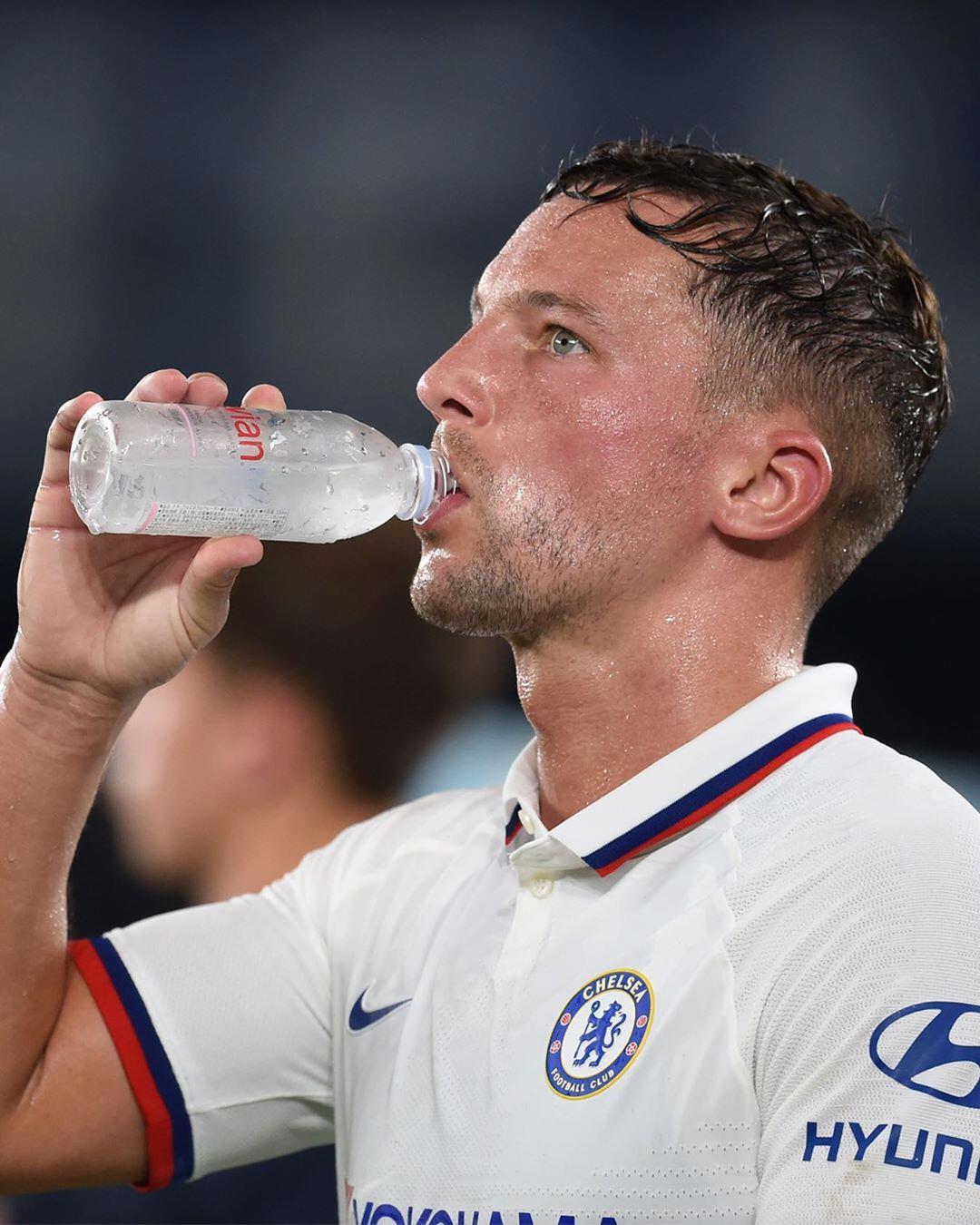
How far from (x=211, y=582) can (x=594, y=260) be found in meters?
0.61

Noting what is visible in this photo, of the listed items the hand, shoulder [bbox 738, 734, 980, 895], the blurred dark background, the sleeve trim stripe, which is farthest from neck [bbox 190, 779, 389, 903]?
shoulder [bbox 738, 734, 980, 895]

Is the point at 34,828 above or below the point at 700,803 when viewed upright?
below

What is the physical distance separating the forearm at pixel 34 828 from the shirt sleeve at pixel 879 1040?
0.84 metres

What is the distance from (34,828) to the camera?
175 cm

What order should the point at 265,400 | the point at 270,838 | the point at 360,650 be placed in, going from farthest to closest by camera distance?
the point at 360,650
the point at 270,838
the point at 265,400

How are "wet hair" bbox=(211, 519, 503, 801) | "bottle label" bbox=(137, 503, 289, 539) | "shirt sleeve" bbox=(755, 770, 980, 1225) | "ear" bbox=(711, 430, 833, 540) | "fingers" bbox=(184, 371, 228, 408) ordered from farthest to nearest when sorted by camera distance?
"wet hair" bbox=(211, 519, 503, 801) → "ear" bbox=(711, 430, 833, 540) → "fingers" bbox=(184, 371, 228, 408) → "bottle label" bbox=(137, 503, 289, 539) → "shirt sleeve" bbox=(755, 770, 980, 1225)

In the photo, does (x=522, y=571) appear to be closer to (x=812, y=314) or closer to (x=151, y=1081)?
(x=812, y=314)

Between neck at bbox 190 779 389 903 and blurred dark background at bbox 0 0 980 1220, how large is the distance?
53 cm

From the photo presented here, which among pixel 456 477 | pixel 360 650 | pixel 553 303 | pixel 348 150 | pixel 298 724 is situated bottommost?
pixel 298 724

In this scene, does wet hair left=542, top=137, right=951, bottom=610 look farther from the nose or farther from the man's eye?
the nose

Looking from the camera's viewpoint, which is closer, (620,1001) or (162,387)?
(620,1001)

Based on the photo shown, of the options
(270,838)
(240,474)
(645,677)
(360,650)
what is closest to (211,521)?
(240,474)

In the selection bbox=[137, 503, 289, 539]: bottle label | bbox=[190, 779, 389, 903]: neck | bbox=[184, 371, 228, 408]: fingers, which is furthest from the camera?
bbox=[190, 779, 389, 903]: neck

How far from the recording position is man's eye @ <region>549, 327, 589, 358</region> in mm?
1808
